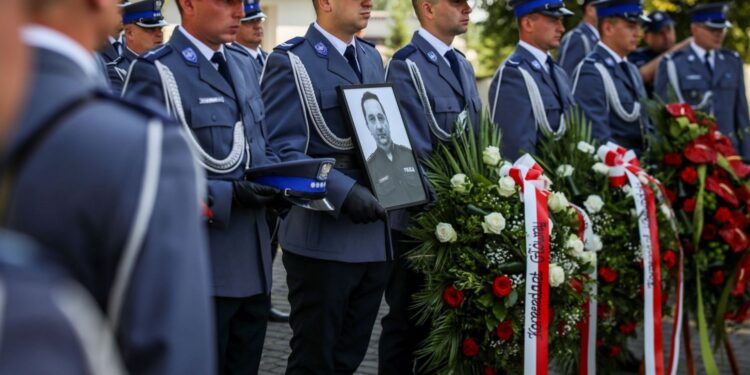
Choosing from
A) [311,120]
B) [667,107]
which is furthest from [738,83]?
[311,120]

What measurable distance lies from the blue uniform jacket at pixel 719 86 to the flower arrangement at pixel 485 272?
4.46m

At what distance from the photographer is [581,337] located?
17.7 feet

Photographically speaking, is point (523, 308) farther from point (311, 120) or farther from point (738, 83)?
point (738, 83)

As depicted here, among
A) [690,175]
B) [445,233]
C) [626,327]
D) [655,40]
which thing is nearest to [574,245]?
[445,233]

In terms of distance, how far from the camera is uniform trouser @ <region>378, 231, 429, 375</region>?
528 centimetres

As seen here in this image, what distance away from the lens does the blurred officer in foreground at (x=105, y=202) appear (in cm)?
150

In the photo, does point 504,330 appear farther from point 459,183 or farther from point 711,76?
point 711,76

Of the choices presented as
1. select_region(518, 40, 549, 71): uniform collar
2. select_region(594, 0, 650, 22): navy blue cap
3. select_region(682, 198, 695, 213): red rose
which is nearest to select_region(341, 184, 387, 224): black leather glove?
select_region(518, 40, 549, 71): uniform collar

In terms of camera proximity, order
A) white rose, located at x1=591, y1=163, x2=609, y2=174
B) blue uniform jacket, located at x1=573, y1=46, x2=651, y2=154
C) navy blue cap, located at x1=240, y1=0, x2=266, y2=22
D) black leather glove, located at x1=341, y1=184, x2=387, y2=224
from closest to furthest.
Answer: black leather glove, located at x1=341, y1=184, x2=387, y2=224, white rose, located at x1=591, y1=163, x2=609, y2=174, blue uniform jacket, located at x1=573, y1=46, x2=651, y2=154, navy blue cap, located at x1=240, y1=0, x2=266, y2=22

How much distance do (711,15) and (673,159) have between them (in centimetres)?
327

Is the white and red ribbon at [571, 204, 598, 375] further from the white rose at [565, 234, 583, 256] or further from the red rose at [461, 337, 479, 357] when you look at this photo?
the red rose at [461, 337, 479, 357]

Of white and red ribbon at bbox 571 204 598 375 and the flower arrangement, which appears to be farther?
white and red ribbon at bbox 571 204 598 375

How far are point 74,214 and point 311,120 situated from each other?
316 cm

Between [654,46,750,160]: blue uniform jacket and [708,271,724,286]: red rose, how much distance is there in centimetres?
307
